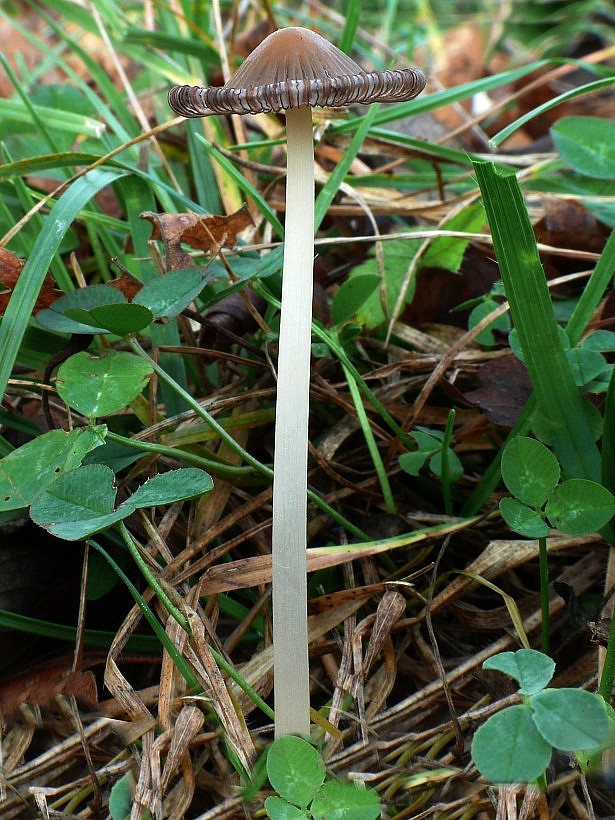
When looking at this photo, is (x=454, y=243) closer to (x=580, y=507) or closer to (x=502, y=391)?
(x=502, y=391)

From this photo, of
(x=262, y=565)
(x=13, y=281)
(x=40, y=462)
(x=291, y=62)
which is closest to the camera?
(x=291, y=62)

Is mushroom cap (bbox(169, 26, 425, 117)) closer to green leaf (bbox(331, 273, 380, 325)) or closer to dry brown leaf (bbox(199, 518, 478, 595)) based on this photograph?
green leaf (bbox(331, 273, 380, 325))

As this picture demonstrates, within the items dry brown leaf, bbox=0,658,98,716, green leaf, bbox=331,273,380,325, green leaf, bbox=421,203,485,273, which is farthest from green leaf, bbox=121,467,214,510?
green leaf, bbox=421,203,485,273

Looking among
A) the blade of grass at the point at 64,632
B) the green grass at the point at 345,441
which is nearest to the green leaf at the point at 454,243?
the green grass at the point at 345,441

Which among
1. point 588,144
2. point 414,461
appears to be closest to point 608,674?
point 414,461

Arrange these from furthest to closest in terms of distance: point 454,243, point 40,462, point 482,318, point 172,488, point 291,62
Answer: point 454,243 → point 482,318 → point 40,462 → point 172,488 → point 291,62

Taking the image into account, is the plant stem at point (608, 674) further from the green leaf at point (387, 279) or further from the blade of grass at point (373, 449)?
the green leaf at point (387, 279)

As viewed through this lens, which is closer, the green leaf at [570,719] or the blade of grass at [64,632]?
the green leaf at [570,719]
